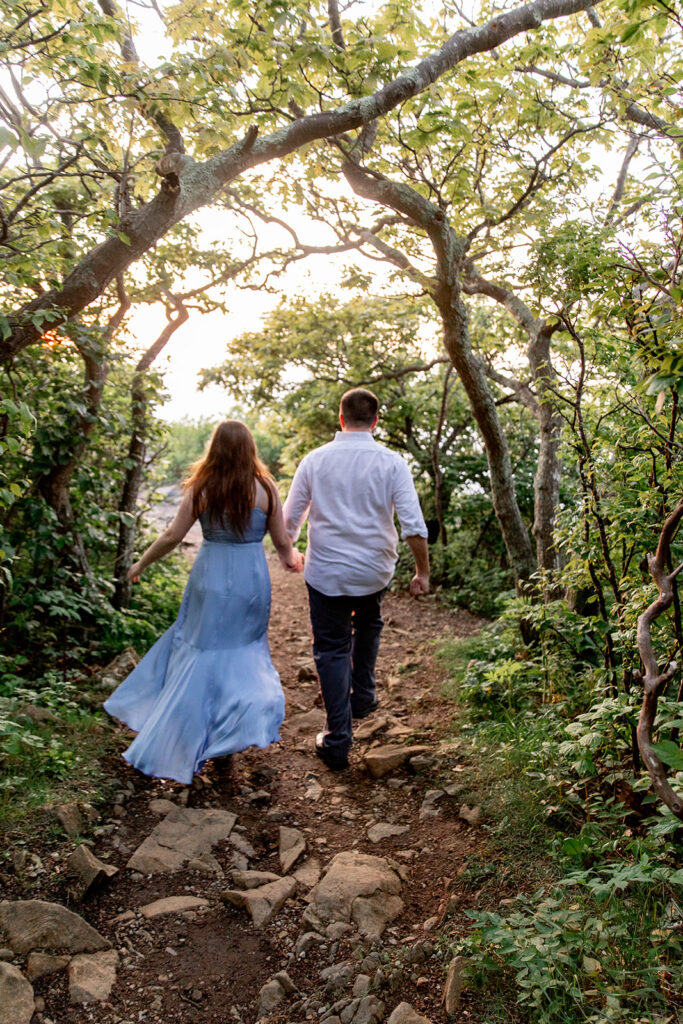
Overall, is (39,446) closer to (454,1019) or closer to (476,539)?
(454,1019)

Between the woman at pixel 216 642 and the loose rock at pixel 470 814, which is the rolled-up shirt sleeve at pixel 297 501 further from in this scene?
the loose rock at pixel 470 814

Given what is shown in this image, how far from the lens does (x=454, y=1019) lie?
83.6 inches

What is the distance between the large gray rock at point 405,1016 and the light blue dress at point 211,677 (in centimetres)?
171

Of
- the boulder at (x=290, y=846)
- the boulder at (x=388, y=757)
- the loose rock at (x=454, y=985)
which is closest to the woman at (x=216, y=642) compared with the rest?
the boulder at (x=290, y=846)

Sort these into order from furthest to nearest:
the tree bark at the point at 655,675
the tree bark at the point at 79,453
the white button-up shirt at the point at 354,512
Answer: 1. the tree bark at the point at 79,453
2. the white button-up shirt at the point at 354,512
3. the tree bark at the point at 655,675

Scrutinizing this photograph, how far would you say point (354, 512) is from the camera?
4145mm

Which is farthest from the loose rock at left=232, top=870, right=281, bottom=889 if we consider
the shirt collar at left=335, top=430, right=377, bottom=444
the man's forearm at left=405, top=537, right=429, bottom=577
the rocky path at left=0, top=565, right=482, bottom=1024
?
the shirt collar at left=335, top=430, right=377, bottom=444

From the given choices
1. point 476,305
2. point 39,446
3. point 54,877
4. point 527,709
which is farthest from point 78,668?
point 476,305

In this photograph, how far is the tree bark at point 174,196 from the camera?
3.40 meters

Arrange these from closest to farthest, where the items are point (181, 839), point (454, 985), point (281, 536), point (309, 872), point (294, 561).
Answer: point (454, 985) → point (309, 872) → point (181, 839) → point (281, 536) → point (294, 561)

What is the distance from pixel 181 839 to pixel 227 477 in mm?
1865

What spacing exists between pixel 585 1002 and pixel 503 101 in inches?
234

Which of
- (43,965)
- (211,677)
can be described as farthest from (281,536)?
(43,965)

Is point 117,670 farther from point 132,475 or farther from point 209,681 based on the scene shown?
point 132,475
